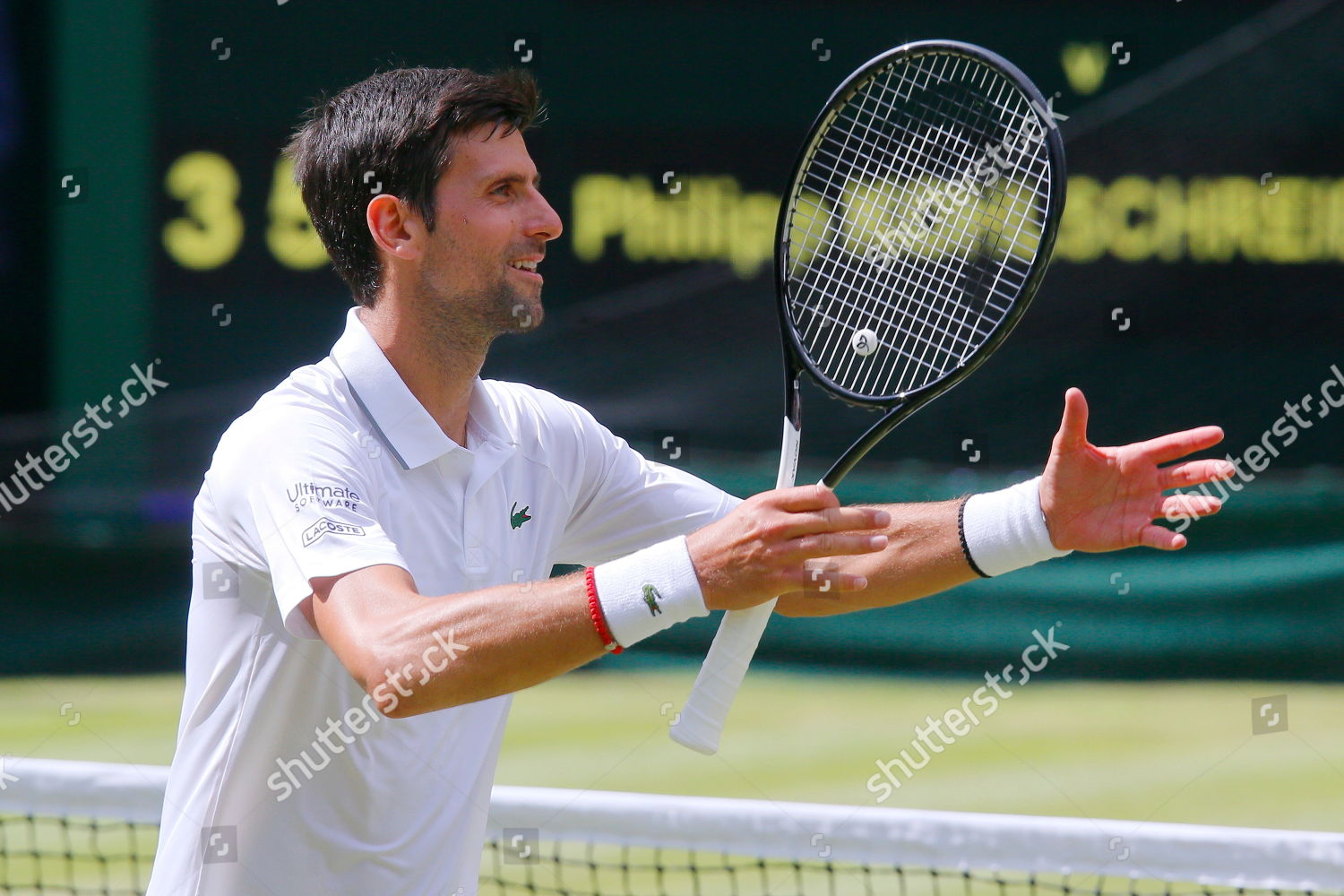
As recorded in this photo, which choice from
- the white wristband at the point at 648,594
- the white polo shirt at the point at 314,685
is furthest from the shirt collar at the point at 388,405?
the white wristband at the point at 648,594

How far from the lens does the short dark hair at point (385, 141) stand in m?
2.30

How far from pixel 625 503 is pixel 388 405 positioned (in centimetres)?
52

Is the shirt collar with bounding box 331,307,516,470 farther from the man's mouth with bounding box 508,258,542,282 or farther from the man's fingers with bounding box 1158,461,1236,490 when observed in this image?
the man's fingers with bounding box 1158,461,1236,490

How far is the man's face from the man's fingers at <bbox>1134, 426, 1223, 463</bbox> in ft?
2.99

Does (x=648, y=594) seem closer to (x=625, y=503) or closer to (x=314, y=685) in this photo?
(x=314, y=685)

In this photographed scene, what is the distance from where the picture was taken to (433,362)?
2.26m

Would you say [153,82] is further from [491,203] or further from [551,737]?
[491,203]

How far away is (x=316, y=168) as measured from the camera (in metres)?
2.44

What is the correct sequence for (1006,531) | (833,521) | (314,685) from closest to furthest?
(833,521) < (314,685) < (1006,531)

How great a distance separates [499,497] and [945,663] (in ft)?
11.4

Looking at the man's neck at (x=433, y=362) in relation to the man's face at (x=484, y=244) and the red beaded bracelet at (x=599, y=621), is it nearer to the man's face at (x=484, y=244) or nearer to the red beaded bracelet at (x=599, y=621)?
the man's face at (x=484, y=244)

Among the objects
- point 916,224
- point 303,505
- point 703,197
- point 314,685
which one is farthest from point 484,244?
point 703,197

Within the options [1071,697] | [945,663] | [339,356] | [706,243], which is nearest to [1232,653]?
[1071,697]

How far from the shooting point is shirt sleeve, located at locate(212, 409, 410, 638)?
1.84 metres
